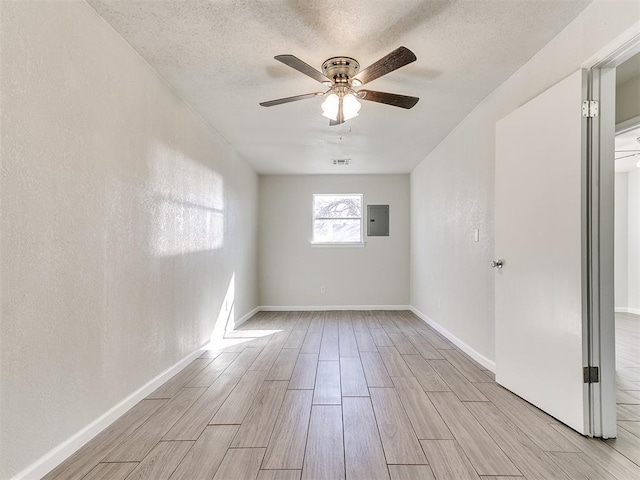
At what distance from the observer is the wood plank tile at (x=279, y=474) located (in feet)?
4.98

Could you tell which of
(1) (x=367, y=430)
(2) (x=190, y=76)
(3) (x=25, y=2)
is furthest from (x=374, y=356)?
(3) (x=25, y=2)

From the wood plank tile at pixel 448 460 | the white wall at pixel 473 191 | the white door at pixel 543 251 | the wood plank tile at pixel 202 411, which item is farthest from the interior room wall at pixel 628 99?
the wood plank tile at pixel 202 411

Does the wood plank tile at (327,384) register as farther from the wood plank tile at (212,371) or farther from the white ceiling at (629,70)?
the white ceiling at (629,70)

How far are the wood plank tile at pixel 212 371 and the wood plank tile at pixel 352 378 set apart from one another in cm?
107

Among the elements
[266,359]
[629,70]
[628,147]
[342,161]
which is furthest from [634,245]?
[266,359]

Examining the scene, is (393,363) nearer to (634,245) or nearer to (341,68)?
(341,68)

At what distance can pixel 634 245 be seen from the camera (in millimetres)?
5422

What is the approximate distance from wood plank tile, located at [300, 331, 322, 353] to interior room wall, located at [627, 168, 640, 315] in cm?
519

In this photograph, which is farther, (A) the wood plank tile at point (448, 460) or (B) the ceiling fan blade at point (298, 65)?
(B) the ceiling fan blade at point (298, 65)

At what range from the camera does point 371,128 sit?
3783mm

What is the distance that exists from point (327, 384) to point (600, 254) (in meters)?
1.99

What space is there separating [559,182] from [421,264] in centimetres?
340

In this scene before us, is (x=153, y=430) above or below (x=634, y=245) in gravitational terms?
below

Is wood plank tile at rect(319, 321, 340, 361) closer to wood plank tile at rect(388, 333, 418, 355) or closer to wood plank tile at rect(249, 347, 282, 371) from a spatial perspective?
wood plank tile at rect(249, 347, 282, 371)
